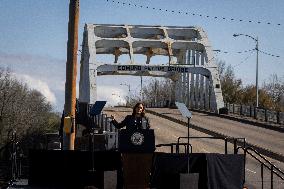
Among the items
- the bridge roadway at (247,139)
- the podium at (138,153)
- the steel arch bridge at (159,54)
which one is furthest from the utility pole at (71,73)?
the steel arch bridge at (159,54)

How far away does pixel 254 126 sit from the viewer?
44.3 metres

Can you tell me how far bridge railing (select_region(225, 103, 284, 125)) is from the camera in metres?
46.5

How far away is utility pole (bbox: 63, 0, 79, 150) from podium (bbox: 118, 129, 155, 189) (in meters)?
2.89

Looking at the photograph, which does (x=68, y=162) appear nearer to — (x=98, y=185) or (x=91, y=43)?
(x=98, y=185)

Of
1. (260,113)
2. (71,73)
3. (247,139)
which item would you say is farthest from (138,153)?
(260,113)

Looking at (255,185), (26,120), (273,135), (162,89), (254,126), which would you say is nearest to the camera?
(255,185)

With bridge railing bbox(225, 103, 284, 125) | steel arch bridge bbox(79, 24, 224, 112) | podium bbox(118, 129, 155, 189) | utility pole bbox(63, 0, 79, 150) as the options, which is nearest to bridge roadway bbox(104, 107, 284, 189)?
bridge railing bbox(225, 103, 284, 125)

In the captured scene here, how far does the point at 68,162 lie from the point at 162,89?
162153 millimetres

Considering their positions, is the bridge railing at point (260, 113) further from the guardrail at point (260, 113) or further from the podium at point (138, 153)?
the podium at point (138, 153)

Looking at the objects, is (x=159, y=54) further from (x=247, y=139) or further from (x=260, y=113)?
(x=247, y=139)

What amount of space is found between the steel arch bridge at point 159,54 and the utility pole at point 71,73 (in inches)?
1422

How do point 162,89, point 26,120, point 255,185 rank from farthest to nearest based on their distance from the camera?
point 162,89 < point 26,120 < point 255,185

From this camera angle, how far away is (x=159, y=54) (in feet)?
274

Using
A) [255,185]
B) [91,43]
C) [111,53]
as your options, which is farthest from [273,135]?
[111,53]
